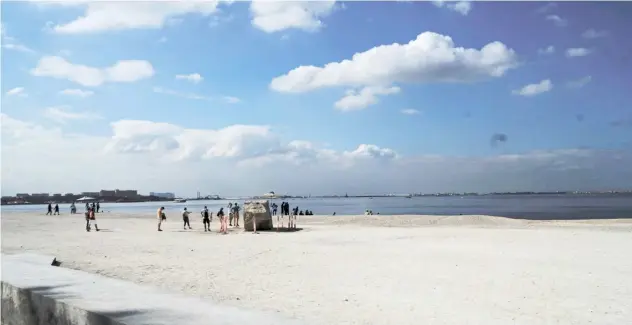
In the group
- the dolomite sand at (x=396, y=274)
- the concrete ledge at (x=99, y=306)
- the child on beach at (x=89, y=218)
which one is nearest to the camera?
the concrete ledge at (x=99, y=306)

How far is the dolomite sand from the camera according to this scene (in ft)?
27.0

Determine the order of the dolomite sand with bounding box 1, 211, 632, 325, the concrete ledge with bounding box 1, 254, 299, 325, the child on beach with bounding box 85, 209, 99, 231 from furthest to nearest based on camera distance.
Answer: the child on beach with bounding box 85, 209, 99, 231 → the dolomite sand with bounding box 1, 211, 632, 325 → the concrete ledge with bounding box 1, 254, 299, 325

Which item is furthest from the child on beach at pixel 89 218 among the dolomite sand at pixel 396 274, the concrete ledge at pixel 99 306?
the concrete ledge at pixel 99 306

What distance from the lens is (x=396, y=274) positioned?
11.9 meters

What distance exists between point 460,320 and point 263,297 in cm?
349

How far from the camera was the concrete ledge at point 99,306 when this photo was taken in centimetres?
457

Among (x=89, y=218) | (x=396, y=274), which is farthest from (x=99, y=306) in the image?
Result: (x=89, y=218)

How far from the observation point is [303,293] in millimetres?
9656

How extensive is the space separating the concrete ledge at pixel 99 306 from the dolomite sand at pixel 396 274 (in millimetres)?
2094

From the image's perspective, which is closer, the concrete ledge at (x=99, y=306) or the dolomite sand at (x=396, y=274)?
the concrete ledge at (x=99, y=306)

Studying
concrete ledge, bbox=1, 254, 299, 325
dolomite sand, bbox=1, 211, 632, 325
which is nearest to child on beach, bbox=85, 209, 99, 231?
dolomite sand, bbox=1, 211, 632, 325

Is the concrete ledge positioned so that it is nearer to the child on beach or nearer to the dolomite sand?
the dolomite sand

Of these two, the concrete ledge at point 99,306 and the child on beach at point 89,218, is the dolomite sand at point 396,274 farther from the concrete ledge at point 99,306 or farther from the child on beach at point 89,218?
the child on beach at point 89,218

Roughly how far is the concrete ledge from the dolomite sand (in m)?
2.09
